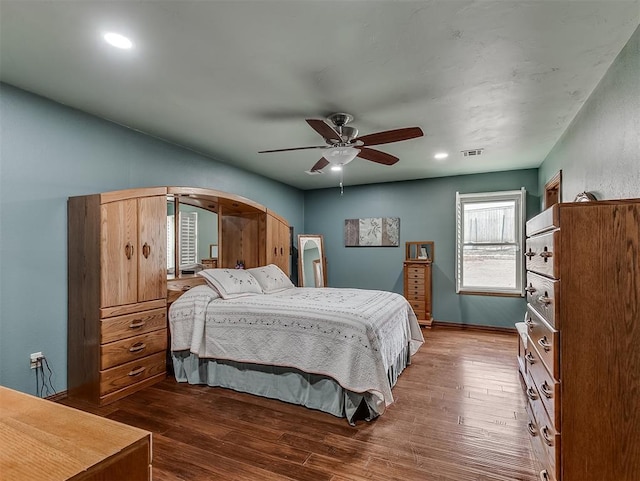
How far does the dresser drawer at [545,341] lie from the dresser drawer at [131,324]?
10.3 feet

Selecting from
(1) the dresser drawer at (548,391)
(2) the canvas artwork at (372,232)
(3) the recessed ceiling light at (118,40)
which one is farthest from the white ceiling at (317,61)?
(2) the canvas artwork at (372,232)

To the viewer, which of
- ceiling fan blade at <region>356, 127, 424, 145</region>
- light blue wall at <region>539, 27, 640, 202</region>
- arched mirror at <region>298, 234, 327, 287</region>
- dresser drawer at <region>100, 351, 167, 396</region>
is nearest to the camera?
light blue wall at <region>539, 27, 640, 202</region>

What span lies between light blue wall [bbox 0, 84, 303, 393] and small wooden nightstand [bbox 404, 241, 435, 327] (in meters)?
4.33

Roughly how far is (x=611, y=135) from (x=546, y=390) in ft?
5.94

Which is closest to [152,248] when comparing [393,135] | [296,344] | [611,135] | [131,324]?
[131,324]

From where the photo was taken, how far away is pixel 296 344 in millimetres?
2832

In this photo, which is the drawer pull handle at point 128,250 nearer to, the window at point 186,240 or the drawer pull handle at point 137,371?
the window at point 186,240

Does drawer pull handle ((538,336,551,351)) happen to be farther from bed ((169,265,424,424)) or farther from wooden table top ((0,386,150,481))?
wooden table top ((0,386,150,481))

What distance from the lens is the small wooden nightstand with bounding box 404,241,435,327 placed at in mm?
5559

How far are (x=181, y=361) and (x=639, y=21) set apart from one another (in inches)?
168

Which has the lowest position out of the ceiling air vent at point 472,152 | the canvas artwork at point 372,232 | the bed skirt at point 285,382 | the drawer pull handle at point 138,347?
the bed skirt at point 285,382

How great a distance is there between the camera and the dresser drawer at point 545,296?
1389 mm

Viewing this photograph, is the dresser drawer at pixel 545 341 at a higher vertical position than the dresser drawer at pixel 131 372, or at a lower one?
higher

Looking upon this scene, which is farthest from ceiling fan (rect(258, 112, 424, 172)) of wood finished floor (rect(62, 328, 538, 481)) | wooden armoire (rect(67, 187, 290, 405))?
wood finished floor (rect(62, 328, 538, 481))
